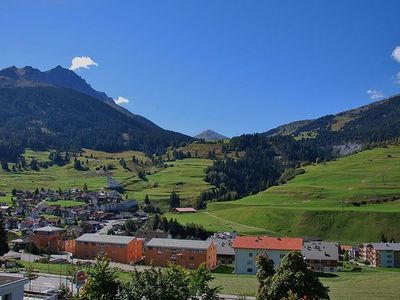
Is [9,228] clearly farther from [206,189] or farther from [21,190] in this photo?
[206,189]

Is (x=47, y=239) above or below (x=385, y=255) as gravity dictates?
above

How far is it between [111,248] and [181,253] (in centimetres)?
1305

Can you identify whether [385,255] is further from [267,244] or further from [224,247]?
[224,247]

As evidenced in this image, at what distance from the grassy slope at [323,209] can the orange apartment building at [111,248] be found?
29490 mm

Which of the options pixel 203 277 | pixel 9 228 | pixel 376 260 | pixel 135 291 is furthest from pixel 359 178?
pixel 135 291

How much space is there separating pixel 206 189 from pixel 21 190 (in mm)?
62403

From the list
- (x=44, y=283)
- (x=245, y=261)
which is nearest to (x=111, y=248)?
(x=245, y=261)

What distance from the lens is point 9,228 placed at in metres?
120

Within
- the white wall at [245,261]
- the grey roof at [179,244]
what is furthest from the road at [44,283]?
the white wall at [245,261]

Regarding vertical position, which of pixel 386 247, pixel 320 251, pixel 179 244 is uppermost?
pixel 179 244

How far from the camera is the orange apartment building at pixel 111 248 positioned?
84875 mm

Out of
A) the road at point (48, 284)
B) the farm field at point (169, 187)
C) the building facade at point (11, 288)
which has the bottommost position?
the road at point (48, 284)

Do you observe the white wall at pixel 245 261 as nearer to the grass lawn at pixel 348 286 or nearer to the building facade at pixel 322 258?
the grass lawn at pixel 348 286

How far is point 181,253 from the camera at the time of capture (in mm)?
81562
